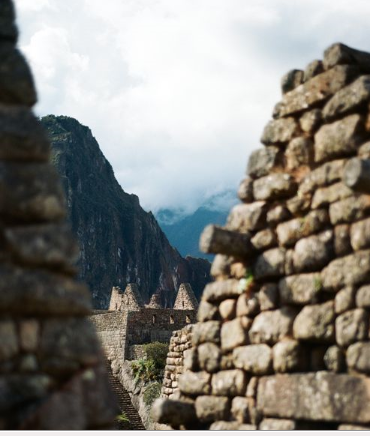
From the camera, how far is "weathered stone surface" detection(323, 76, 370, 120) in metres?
7.03

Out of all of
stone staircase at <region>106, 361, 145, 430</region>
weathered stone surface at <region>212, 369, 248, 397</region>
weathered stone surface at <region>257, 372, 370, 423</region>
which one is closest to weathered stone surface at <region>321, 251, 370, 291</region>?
weathered stone surface at <region>257, 372, 370, 423</region>

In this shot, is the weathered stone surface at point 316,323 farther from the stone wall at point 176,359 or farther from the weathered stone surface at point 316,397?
the stone wall at point 176,359

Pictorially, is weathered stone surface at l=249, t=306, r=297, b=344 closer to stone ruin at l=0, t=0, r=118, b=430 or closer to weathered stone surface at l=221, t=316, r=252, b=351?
weathered stone surface at l=221, t=316, r=252, b=351

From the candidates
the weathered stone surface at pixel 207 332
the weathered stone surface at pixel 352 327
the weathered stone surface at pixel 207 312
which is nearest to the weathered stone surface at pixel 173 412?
the weathered stone surface at pixel 207 332

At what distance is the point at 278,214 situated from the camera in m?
7.74

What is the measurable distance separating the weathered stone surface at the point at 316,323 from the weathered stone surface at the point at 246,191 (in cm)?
159

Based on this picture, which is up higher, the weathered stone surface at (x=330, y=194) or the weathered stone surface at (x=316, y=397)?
the weathered stone surface at (x=330, y=194)

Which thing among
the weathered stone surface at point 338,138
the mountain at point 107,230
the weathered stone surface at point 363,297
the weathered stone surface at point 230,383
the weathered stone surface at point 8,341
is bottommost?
the weathered stone surface at point 230,383

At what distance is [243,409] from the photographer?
7.52m

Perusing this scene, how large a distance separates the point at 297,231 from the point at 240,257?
2.48 ft

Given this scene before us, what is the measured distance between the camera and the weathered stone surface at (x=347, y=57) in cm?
759

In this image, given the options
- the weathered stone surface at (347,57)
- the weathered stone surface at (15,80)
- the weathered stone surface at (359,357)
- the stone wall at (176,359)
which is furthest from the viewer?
the stone wall at (176,359)

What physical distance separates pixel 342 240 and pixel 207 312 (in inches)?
80.3

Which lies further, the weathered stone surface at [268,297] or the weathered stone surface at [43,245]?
the weathered stone surface at [268,297]
